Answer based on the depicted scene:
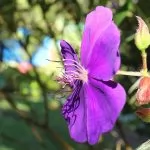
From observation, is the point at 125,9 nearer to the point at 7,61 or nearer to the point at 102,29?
the point at 102,29

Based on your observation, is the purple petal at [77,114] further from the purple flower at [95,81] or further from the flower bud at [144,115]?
the flower bud at [144,115]

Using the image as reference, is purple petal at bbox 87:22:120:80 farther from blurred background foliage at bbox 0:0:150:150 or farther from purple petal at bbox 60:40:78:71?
blurred background foliage at bbox 0:0:150:150

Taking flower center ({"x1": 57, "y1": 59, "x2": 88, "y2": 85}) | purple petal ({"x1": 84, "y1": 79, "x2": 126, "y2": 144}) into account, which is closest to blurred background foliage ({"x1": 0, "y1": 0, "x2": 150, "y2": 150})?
flower center ({"x1": 57, "y1": 59, "x2": 88, "y2": 85})

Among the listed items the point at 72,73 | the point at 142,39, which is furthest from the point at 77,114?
the point at 142,39

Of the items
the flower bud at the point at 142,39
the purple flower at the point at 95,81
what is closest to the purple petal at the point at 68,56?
the purple flower at the point at 95,81

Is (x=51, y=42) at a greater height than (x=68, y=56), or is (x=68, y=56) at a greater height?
(x=68, y=56)

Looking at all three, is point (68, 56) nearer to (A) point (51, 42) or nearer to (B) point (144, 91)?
(B) point (144, 91)
